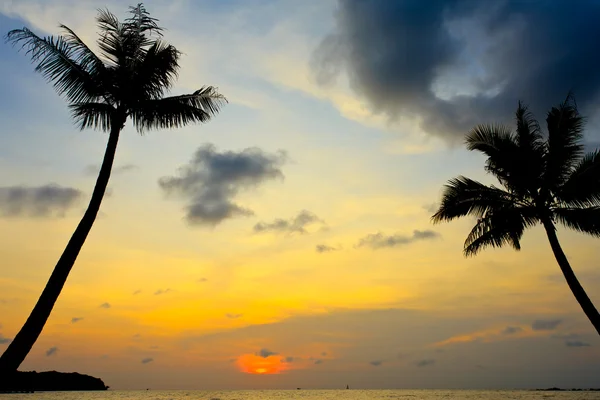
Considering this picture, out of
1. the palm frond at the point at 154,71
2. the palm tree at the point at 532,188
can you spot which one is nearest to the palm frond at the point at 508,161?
the palm tree at the point at 532,188

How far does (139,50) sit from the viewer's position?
17922 millimetres

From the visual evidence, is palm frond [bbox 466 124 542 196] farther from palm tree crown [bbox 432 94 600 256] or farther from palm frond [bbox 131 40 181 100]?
palm frond [bbox 131 40 181 100]

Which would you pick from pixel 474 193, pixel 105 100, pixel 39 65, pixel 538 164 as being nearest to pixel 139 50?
pixel 105 100

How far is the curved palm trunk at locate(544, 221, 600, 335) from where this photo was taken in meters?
21.3

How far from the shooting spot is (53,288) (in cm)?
1392

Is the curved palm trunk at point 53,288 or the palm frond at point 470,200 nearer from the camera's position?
the curved palm trunk at point 53,288

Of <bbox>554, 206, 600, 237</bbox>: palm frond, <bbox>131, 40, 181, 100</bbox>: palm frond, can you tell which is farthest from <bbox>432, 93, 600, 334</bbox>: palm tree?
<bbox>131, 40, 181, 100</bbox>: palm frond

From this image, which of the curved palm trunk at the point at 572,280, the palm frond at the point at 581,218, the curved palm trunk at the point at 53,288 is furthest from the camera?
the palm frond at the point at 581,218

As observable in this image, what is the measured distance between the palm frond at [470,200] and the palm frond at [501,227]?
33 centimetres

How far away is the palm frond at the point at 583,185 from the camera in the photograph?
A: 74.4ft

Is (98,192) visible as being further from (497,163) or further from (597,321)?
(597,321)

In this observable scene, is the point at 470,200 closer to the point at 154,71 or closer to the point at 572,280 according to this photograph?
the point at 572,280

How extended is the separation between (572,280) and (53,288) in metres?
19.8

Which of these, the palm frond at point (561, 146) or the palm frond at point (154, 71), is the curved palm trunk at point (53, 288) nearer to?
the palm frond at point (154, 71)
